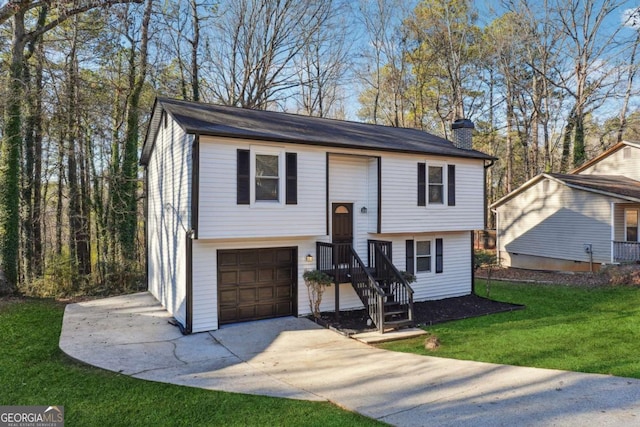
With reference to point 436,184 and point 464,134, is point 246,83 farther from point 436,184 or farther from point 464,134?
point 436,184

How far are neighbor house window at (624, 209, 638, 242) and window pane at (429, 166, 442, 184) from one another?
12346mm

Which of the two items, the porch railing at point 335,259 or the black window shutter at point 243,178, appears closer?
the black window shutter at point 243,178

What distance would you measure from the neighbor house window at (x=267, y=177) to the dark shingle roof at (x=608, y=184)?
15.0 metres

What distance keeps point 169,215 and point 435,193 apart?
7.82 meters

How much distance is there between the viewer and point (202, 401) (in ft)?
18.0

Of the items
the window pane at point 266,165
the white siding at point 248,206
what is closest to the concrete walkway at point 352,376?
the white siding at point 248,206

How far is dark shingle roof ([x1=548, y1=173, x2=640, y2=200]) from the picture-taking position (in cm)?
1715

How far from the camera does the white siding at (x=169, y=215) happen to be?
957 centimetres

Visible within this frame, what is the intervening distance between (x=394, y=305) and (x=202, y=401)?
5.71 meters

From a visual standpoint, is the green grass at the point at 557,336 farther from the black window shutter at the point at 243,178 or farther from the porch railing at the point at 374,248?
the black window shutter at the point at 243,178

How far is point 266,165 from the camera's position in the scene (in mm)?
9648

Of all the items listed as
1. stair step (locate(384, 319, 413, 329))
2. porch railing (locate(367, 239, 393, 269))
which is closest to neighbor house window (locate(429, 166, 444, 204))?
porch railing (locate(367, 239, 393, 269))

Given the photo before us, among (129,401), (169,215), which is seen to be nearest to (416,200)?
(169,215)

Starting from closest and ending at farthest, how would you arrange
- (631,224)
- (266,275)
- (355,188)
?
(266,275) < (355,188) < (631,224)
